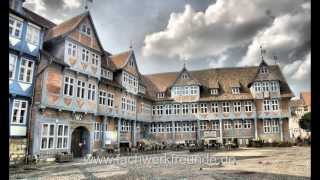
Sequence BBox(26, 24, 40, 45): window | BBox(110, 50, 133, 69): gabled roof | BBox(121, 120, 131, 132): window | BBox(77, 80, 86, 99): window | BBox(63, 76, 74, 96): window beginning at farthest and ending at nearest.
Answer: BBox(110, 50, 133, 69): gabled roof < BBox(121, 120, 131, 132): window < BBox(77, 80, 86, 99): window < BBox(63, 76, 74, 96): window < BBox(26, 24, 40, 45): window

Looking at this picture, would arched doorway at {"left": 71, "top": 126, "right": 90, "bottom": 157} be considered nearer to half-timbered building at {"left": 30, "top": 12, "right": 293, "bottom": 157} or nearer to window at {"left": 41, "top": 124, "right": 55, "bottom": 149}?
half-timbered building at {"left": 30, "top": 12, "right": 293, "bottom": 157}

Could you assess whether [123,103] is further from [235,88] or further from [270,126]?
[270,126]

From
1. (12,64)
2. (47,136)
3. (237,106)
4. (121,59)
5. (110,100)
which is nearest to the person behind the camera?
(12,64)

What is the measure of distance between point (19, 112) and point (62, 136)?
3991 mm

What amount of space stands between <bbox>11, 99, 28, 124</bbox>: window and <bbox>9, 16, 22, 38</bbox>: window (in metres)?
4.00

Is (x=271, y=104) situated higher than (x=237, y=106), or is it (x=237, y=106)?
(x=271, y=104)

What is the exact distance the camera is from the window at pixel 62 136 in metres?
18.9

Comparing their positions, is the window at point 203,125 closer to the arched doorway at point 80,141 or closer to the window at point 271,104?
the window at point 271,104

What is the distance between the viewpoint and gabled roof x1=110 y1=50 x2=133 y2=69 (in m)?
28.9

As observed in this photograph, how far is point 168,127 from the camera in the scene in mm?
37281

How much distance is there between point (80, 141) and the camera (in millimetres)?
22094

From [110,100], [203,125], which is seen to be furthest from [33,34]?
[203,125]

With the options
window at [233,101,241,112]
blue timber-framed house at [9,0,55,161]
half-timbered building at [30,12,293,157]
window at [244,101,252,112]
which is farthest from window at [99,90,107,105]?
window at [244,101,252,112]

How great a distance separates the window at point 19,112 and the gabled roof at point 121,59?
42.1 ft
